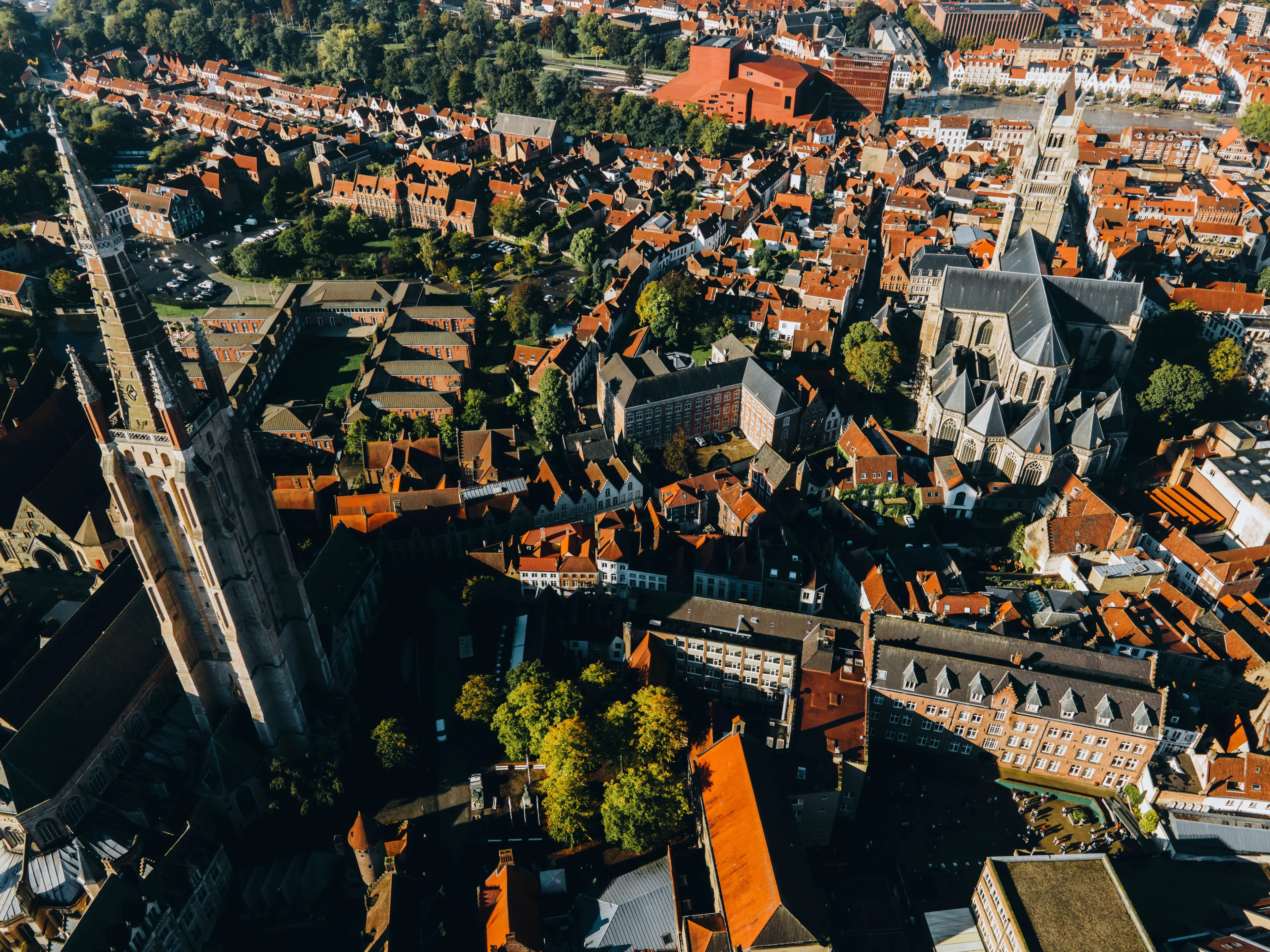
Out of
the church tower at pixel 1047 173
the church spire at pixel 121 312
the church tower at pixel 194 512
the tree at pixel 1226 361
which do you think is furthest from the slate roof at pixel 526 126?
the church spire at pixel 121 312

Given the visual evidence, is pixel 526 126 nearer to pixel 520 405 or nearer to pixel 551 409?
pixel 520 405

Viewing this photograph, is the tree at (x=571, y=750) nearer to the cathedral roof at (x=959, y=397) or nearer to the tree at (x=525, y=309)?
the cathedral roof at (x=959, y=397)

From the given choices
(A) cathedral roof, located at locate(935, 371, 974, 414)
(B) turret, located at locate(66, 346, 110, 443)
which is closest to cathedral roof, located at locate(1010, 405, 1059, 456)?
(A) cathedral roof, located at locate(935, 371, 974, 414)

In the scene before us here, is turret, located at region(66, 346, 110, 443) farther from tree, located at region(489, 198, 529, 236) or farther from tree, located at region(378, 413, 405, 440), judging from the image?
tree, located at region(489, 198, 529, 236)

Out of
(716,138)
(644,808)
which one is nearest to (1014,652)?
(644,808)

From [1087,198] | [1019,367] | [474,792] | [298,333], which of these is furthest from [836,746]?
[1087,198]

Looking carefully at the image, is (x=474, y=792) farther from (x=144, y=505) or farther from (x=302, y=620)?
(x=144, y=505)
